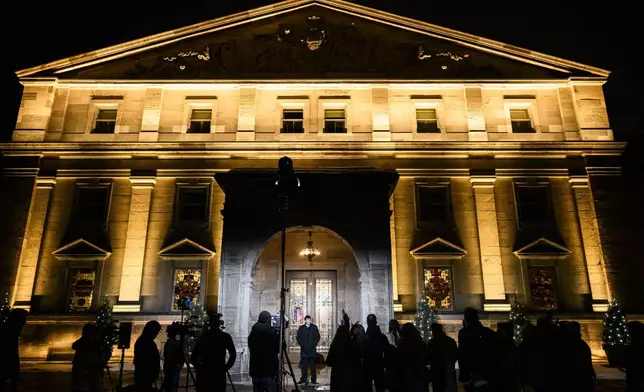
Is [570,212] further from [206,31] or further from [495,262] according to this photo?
[206,31]

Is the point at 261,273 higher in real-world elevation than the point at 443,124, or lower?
lower

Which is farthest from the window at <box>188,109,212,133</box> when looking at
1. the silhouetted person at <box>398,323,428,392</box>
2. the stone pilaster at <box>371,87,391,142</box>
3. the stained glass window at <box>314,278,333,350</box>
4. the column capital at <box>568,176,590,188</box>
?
the column capital at <box>568,176,590,188</box>

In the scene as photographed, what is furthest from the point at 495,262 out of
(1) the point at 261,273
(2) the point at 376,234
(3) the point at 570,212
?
(1) the point at 261,273

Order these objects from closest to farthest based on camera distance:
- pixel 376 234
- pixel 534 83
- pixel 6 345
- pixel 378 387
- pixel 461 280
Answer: pixel 6 345, pixel 378 387, pixel 376 234, pixel 461 280, pixel 534 83

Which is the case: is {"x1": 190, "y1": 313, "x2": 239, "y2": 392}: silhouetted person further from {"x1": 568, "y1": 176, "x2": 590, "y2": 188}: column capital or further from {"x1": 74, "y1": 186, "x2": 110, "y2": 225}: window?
{"x1": 568, "y1": 176, "x2": 590, "y2": 188}: column capital

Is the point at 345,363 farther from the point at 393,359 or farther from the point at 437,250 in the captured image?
the point at 437,250

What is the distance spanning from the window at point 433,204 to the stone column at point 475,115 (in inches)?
129

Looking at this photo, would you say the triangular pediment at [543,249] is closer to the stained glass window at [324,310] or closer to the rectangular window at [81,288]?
the stained glass window at [324,310]

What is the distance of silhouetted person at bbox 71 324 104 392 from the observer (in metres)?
7.52

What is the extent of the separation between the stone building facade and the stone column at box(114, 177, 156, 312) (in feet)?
0.28

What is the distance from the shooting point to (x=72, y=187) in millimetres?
21750

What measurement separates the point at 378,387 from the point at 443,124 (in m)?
16.9

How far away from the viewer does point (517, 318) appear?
18781 millimetres

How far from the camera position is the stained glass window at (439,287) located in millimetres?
20234
